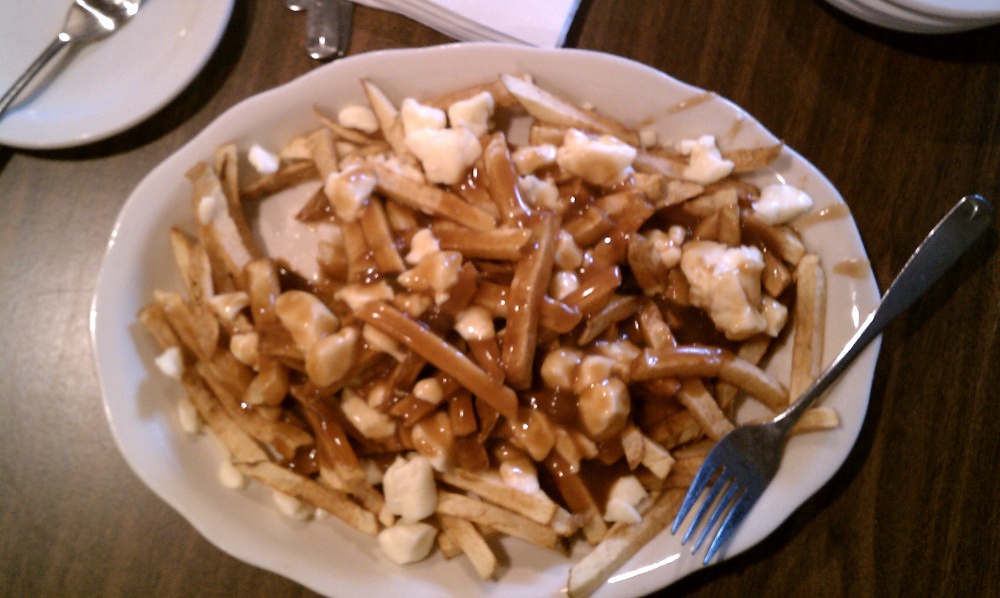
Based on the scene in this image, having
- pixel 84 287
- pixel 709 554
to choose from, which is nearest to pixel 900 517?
pixel 709 554

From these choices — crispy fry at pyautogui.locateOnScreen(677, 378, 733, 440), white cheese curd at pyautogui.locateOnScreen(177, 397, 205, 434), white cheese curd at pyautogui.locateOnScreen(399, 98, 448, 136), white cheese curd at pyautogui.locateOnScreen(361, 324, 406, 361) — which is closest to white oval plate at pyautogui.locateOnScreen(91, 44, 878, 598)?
white cheese curd at pyautogui.locateOnScreen(177, 397, 205, 434)

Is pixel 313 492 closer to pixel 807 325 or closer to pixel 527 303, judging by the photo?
pixel 527 303

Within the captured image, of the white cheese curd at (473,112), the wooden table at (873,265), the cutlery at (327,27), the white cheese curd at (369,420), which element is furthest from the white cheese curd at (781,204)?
the cutlery at (327,27)

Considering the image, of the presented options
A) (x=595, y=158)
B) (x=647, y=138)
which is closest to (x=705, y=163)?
(x=647, y=138)

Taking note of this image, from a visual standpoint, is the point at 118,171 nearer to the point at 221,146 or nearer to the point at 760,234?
the point at 221,146

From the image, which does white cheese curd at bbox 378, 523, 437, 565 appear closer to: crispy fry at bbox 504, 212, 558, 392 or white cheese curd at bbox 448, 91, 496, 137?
crispy fry at bbox 504, 212, 558, 392

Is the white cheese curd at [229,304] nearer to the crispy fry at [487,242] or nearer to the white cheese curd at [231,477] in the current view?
the white cheese curd at [231,477]
